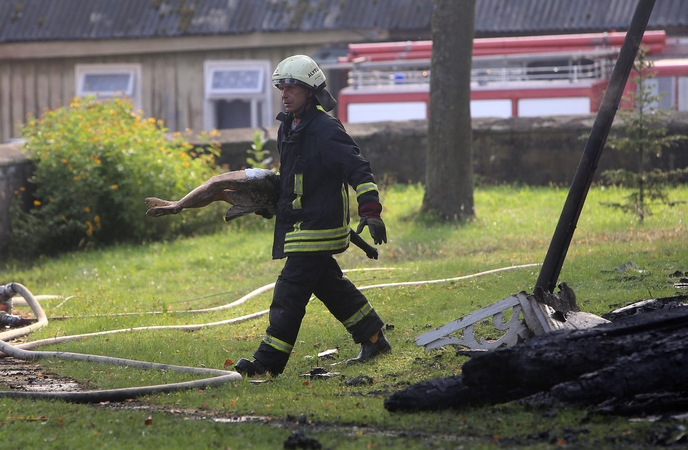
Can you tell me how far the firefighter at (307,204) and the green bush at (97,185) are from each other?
6559 millimetres

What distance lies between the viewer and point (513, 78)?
15.2m

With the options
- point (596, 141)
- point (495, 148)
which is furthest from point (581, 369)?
point (495, 148)

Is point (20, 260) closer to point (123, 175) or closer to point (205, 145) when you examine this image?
point (123, 175)

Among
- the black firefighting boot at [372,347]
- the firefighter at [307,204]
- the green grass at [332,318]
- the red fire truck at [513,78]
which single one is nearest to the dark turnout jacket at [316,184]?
the firefighter at [307,204]

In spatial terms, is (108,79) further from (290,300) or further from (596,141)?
(596,141)

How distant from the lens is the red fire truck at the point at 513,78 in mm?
14602

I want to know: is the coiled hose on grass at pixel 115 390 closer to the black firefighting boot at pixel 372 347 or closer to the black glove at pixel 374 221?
the black firefighting boot at pixel 372 347

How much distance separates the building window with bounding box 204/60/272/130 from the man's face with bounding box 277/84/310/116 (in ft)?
43.0

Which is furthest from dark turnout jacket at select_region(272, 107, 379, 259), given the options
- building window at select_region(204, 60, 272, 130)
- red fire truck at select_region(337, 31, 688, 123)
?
building window at select_region(204, 60, 272, 130)

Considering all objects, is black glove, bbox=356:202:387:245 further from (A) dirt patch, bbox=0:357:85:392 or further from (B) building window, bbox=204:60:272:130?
(B) building window, bbox=204:60:272:130

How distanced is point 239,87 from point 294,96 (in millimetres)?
13393

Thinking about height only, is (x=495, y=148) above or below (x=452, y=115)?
below

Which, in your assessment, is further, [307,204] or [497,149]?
[497,149]

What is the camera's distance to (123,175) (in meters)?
12.0
